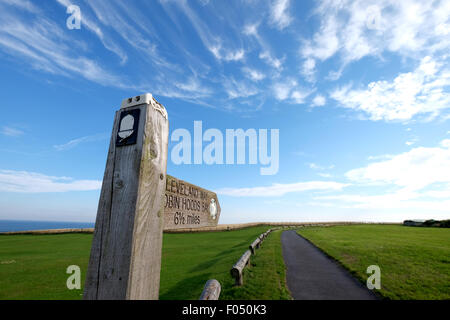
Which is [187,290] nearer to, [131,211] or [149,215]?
[149,215]

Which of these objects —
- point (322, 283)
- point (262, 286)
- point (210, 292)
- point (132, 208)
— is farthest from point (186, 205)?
point (322, 283)

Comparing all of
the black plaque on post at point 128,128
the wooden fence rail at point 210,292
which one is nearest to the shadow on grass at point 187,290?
the wooden fence rail at point 210,292

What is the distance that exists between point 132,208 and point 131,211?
0.07 feet

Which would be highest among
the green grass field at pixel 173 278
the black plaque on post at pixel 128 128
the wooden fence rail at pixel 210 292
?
the black plaque on post at pixel 128 128

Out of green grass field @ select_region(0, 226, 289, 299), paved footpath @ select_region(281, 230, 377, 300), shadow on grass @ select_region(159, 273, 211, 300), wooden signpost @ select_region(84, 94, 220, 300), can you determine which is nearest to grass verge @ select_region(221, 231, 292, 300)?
green grass field @ select_region(0, 226, 289, 299)

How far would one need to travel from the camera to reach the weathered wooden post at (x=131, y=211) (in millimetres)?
1479

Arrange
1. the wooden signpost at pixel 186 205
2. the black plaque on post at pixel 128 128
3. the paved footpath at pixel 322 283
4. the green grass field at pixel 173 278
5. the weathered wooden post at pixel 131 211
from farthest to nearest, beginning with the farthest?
the paved footpath at pixel 322 283 < the green grass field at pixel 173 278 < the wooden signpost at pixel 186 205 < the black plaque on post at pixel 128 128 < the weathered wooden post at pixel 131 211

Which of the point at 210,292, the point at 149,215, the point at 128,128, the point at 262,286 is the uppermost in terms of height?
the point at 128,128

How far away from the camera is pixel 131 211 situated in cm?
154

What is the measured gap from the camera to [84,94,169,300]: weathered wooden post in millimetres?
1479

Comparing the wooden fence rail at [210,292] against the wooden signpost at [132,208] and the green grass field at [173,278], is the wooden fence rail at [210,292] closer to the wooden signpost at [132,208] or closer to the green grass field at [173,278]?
the green grass field at [173,278]
